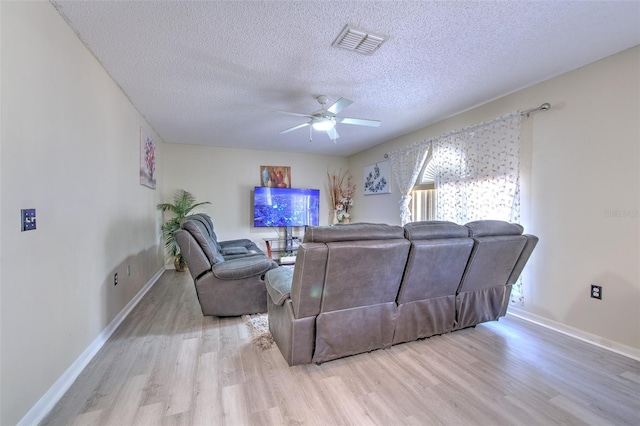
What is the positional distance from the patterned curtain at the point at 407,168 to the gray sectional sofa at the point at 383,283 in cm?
203

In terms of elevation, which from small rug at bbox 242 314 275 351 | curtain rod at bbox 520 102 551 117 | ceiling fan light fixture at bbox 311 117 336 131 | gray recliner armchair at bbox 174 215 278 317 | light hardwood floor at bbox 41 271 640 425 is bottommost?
light hardwood floor at bbox 41 271 640 425

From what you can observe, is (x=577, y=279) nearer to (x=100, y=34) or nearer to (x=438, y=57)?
(x=438, y=57)

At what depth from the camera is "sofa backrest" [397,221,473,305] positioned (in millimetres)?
1986

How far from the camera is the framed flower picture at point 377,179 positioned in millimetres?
5051

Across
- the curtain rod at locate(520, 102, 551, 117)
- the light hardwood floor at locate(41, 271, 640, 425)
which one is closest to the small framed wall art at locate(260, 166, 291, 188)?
the light hardwood floor at locate(41, 271, 640, 425)

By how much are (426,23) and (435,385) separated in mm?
2430

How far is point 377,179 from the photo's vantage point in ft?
17.5

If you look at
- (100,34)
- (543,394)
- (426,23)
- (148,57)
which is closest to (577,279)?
(543,394)

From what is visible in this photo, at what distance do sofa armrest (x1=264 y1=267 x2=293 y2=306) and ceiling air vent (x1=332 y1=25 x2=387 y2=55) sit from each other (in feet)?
6.20

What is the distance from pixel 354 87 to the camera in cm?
279

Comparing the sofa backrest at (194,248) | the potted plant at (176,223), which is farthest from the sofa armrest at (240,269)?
the potted plant at (176,223)

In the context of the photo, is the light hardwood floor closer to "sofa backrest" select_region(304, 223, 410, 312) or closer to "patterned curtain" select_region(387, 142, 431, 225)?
"sofa backrest" select_region(304, 223, 410, 312)

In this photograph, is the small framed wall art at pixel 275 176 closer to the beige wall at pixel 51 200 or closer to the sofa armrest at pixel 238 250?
the sofa armrest at pixel 238 250

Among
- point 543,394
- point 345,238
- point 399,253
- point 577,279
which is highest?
point 345,238
